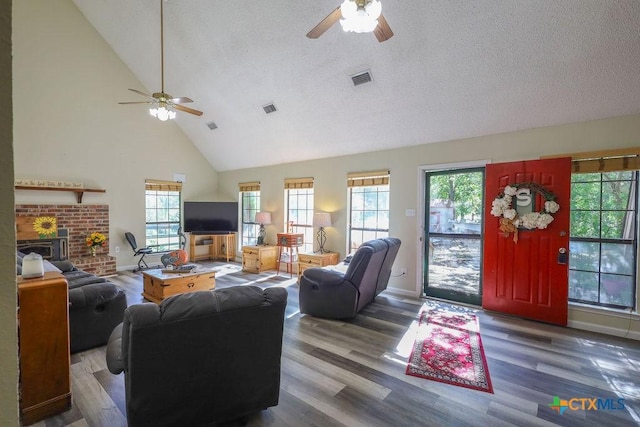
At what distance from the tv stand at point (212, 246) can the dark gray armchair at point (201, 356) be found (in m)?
5.76

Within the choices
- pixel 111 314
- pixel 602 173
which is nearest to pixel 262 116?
pixel 111 314

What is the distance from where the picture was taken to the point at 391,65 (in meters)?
3.65

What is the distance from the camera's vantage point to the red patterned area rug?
2518 millimetres

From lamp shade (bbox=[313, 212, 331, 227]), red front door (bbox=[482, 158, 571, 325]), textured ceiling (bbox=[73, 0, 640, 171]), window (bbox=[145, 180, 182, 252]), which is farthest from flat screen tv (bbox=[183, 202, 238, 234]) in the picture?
red front door (bbox=[482, 158, 571, 325])

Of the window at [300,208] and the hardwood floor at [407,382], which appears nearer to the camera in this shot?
the hardwood floor at [407,382]

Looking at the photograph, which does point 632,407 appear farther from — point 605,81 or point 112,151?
point 112,151

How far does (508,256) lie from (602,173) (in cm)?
143

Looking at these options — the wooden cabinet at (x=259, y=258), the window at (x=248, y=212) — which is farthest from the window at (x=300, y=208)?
the window at (x=248, y=212)

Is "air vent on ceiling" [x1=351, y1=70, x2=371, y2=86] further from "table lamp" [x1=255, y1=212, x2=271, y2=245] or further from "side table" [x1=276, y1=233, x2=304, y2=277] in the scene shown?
"table lamp" [x1=255, y1=212, x2=271, y2=245]

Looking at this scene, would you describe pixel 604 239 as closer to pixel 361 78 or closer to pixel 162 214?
pixel 361 78

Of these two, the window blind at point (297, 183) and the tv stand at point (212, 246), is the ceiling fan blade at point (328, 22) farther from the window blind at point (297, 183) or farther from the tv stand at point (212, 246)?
the tv stand at point (212, 246)

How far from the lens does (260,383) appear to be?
1.93 m

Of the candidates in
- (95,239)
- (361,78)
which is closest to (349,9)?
(361,78)

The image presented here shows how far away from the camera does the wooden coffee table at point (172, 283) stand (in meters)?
4.06
